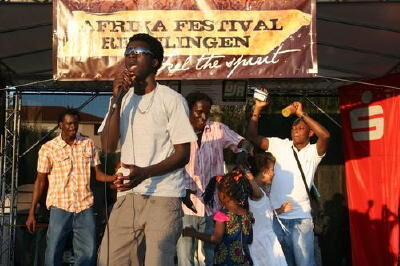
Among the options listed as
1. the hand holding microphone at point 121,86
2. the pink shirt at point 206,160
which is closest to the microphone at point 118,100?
the hand holding microphone at point 121,86

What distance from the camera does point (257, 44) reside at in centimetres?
633

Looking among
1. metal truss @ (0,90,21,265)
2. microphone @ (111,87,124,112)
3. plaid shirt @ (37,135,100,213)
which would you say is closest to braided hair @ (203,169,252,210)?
plaid shirt @ (37,135,100,213)

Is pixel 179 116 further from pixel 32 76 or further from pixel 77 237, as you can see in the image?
A: pixel 32 76

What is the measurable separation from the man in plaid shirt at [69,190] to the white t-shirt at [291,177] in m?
1.80

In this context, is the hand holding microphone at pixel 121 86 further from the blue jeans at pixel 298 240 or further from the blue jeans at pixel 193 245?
the blue jeans at pixel 298 240

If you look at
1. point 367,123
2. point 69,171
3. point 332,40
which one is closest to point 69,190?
point 69,171

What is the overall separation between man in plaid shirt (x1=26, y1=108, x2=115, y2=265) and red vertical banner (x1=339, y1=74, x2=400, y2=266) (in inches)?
144

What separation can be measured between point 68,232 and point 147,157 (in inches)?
136

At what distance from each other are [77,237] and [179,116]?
11.7 feet

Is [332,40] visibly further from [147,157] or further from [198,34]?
[147,157]

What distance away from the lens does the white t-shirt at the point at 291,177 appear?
6523 millimetres

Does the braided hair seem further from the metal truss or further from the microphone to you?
the metal truss

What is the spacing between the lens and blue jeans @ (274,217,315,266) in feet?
21.0

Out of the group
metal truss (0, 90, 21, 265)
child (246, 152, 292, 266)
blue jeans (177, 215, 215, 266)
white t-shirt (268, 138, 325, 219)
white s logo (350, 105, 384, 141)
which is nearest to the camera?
child (246, 152, 292, 266)
